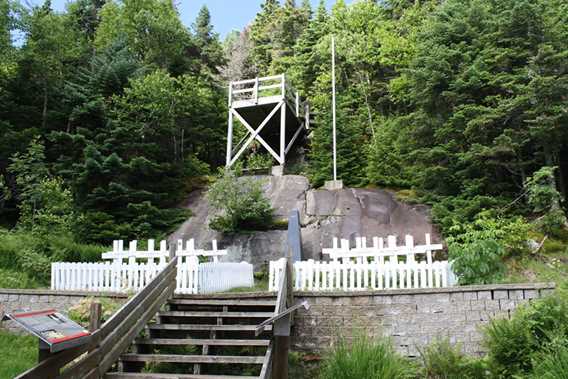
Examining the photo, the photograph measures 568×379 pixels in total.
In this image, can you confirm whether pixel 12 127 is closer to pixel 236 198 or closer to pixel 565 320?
pixel 236 198

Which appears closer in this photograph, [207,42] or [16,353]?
[16,353]

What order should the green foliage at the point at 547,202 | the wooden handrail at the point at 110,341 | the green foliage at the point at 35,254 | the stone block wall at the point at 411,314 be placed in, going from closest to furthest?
the wooden handrail at the point at 110,341 → the stone block wall at the point at 411,314 → the green foliage at the point at 35,254 → the green foliage at the point at 547,202

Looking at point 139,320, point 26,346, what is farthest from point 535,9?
point 26,346

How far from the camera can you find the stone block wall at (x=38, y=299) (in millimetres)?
7953

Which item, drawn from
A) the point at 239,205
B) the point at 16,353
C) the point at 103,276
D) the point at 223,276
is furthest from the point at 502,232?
the point at 16,353

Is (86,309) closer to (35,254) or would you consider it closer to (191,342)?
(191,342)

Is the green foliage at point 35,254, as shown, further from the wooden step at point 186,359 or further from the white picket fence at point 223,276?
the wooden step at point 186,359

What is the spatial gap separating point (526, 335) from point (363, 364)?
2124 mm

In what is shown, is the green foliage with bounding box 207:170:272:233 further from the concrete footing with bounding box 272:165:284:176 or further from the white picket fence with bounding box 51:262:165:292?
the white picket fence with bounding box 51:262:165:292

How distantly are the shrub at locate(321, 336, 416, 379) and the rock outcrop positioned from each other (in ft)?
21.1

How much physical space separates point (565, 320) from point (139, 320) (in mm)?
5486

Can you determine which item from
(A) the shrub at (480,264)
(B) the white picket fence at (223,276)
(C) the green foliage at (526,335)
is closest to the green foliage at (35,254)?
(B) the white picket fence at (223,276)

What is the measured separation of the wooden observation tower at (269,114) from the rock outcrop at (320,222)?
2.96 meters

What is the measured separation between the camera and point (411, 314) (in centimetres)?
689
